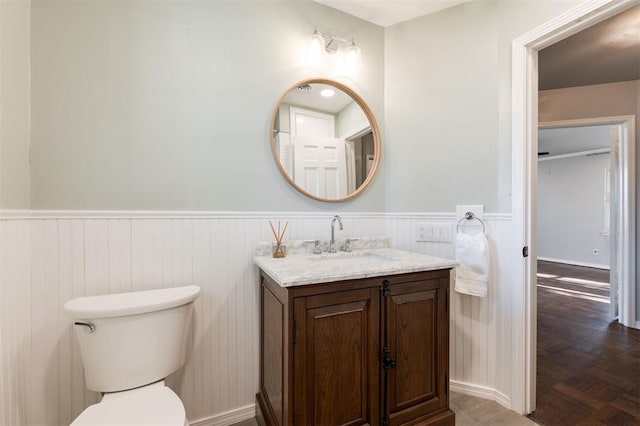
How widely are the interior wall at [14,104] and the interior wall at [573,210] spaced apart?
8.02m

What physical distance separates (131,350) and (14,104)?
1.10 m

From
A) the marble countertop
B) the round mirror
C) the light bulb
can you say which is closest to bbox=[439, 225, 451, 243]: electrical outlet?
the marble countertop

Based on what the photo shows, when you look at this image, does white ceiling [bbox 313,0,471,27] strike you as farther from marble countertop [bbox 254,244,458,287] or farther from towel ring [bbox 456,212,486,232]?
marble countertop [bbox 254,244,458,287]

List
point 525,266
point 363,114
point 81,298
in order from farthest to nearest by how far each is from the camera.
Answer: point 363,114
point 525,266
point 81,298

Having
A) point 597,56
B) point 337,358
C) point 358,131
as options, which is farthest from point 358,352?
point 597,56

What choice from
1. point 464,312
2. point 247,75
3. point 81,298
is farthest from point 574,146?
point 81,298

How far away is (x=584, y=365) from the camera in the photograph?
78.9 inches

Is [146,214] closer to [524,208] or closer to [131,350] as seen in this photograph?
Result: [131,350]

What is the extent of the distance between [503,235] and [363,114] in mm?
1205

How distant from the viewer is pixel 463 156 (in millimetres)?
1731

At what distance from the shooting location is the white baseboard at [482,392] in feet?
5.23

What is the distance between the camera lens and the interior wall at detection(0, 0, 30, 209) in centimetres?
100

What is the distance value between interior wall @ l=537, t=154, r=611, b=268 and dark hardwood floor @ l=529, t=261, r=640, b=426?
258 centimetres

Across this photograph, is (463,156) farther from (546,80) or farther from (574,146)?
(574,146)
